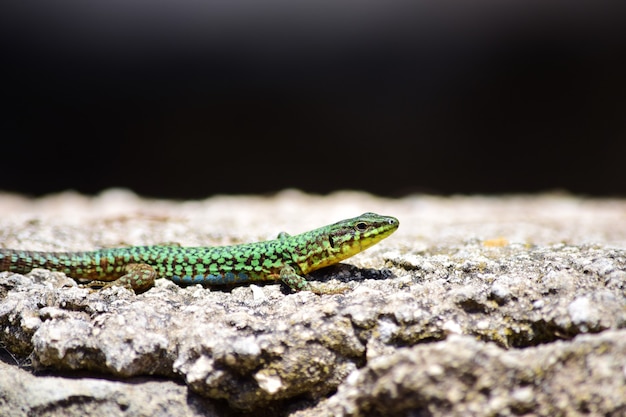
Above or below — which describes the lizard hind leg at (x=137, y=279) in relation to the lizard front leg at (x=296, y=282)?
below

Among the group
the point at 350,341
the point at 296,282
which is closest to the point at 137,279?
the point at 296,282

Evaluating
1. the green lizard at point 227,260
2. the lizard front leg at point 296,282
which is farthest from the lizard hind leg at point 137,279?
the lizard front leg at point 296,282

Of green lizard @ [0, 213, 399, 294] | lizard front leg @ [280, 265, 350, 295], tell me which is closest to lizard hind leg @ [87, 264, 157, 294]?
green lizard @ [0, 213, 399, 294]

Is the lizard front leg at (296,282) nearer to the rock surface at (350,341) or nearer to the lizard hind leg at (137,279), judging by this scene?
the rock surface at (350,341)

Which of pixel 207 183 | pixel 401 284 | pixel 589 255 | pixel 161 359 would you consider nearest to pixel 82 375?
pixel 161 359

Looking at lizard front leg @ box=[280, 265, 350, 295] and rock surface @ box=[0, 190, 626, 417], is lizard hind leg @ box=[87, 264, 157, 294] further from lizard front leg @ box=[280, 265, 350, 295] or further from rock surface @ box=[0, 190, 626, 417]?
lizard front leg @ box=[280, 265, 350, 295]

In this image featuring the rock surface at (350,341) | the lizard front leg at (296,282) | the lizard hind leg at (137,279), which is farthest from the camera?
the lizard hind leg at (137,279)

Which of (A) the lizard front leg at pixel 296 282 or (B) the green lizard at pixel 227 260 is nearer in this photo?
(A) the lizard front leg at pixel 296 282
